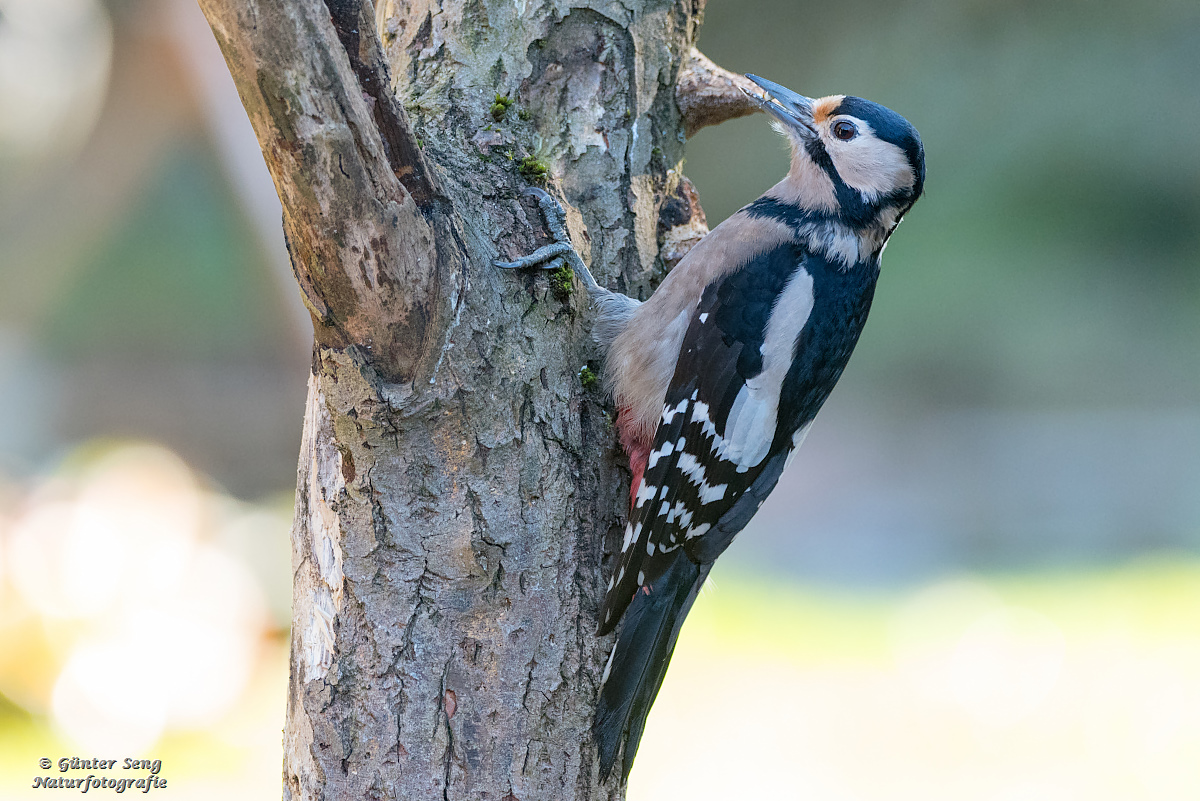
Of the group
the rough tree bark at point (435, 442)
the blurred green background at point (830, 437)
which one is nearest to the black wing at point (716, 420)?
the rough tree bark at point (435, 442)

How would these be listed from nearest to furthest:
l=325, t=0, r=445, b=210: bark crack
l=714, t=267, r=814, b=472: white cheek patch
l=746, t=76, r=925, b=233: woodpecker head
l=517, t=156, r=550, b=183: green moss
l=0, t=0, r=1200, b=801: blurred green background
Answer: l=325, t=0, r=445, b=210: bark crack, l=517, t=156, r=550, b=183: green moss, l=714, t=267, r=814, b=472: white cheek patch, l=746, t=76, r=925, b=233: woodpecker head, l=0, t=0, r=1200, b=801: blurred green background

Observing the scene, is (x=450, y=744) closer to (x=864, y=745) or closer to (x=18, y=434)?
(x=864, y=745)

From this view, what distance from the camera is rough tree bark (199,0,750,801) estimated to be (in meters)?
1.12

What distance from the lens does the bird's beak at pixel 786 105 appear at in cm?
195

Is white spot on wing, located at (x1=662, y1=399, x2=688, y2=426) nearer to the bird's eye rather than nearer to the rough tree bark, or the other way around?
the rough tree bark

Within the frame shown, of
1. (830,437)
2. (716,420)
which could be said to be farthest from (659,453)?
(830,437)

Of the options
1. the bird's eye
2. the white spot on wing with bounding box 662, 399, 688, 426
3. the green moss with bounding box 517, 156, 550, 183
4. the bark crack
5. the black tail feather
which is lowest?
the black tail feather

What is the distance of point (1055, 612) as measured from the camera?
4.33 metres

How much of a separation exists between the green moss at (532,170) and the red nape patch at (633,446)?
435 millimetres

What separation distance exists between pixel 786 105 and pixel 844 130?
7.2 inches

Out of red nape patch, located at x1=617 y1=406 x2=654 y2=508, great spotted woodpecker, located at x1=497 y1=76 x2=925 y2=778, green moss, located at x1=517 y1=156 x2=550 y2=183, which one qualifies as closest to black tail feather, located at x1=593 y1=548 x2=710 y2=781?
great spotted woodpecker, located at x1=497 y1=76 x2=925 y2=778

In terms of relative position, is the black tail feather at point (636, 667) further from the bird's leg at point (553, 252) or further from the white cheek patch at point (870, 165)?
the white cheek patch at point (870, 165)

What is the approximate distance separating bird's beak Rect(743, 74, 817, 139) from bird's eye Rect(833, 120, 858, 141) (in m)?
0.06

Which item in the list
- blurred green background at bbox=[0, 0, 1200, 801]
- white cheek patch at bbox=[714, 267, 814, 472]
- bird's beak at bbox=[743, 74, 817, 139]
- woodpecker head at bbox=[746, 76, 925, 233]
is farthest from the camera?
blurred green background at bbox=[0, 0, 1200, 801]
